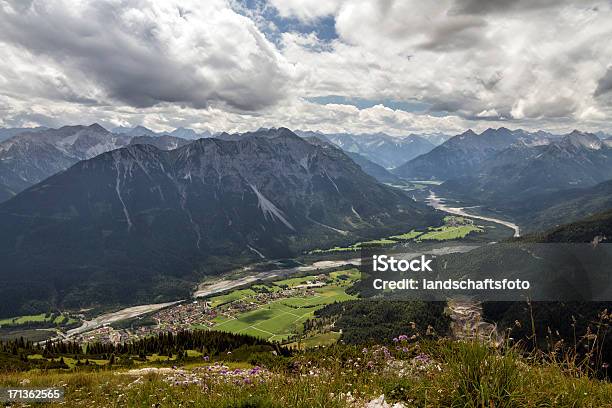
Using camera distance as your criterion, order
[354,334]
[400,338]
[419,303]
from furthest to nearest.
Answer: [419,303], [354,334], [400,338]

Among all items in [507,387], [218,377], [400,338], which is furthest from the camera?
[218,377]

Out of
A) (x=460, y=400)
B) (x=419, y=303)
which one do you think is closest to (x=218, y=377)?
(x=460, y=400)

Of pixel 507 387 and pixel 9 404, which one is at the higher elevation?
pixel 507 387

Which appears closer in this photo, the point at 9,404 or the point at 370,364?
the point at 370,364

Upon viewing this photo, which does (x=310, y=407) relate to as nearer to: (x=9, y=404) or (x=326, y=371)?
(x=326, y=371)

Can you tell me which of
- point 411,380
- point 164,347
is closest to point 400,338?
point 411,380

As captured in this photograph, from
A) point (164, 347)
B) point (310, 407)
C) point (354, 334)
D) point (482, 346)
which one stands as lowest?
point (354, 334)
